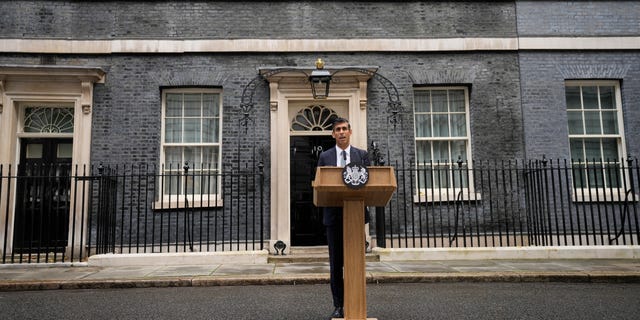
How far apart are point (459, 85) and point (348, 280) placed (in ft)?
23.1

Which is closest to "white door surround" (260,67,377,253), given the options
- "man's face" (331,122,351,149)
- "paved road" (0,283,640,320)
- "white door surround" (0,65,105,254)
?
"paved road" (0,283,640,320)

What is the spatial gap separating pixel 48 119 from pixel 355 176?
8304 mm

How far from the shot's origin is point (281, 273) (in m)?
6.66

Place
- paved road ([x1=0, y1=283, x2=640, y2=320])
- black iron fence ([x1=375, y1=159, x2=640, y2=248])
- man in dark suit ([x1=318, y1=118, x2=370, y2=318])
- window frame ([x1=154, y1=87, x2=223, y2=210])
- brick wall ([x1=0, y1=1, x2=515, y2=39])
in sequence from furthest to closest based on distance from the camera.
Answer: brick wall ([x1=0, y1=1, x2=515, y2=39]) → black iron fence ([x1=375, y1=159, x2=640, y2=248]) → window frame ([x1=154, y1=87, x2=223, y2=210]) → paved road ([x1=0, y1=283, x2=640, y2=320]) → man in dark suit ([x1=318, y1=118, x2=370, y2=318])

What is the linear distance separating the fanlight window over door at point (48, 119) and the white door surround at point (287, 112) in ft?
13.4

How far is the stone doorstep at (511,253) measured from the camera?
792cm

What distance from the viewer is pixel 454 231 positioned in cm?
902

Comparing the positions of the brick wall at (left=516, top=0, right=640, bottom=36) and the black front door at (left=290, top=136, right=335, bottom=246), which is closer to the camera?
the black front door at (left=290, top=136, right=335, bottom=246)

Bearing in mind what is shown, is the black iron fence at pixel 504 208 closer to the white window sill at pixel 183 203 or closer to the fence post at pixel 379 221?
the fence post at pixel 379 221

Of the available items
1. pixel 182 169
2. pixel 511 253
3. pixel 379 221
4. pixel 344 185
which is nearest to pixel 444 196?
pixel 379 221

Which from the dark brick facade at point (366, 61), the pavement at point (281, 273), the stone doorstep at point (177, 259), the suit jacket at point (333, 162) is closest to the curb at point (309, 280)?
the pavement at point (281, 273)

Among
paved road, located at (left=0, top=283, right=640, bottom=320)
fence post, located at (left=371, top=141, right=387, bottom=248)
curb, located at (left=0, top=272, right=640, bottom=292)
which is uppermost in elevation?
fence post, located at (left=371, top=141, right=387, bottom=248)

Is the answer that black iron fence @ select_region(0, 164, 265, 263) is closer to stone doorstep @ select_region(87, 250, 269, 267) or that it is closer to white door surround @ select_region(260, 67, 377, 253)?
white door surround @ select_region(260, 67, 377, 253)

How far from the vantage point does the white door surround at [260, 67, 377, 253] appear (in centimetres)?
899
